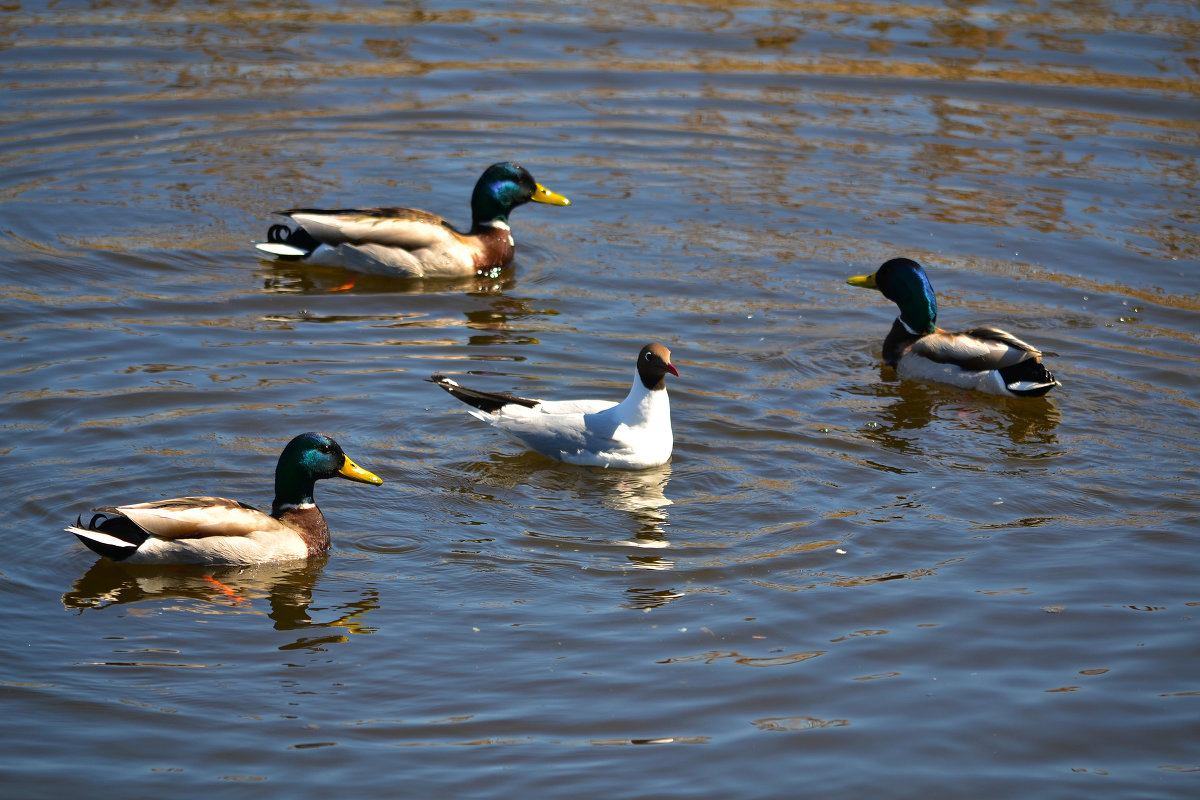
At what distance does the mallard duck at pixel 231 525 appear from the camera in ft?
23.9

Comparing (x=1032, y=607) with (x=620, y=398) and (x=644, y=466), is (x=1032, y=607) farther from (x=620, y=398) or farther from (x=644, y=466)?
(x=620, y=398)

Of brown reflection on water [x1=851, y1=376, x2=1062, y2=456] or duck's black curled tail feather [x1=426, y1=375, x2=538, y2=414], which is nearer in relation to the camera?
duck's black curled tail feather [x1=426, y1=375, x2=538, y2=414]

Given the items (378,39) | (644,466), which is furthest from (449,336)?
(378,39)

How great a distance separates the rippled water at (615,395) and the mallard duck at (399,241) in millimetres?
238

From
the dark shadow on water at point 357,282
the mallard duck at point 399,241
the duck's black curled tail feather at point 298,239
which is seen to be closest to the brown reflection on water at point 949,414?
the dark shadow on water at point 357,282

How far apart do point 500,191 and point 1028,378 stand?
5.25 metres

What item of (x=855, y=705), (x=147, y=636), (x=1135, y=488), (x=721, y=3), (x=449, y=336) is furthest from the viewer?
(x=721, y=3)

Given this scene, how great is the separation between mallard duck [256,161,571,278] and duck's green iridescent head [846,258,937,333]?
11.8 feet

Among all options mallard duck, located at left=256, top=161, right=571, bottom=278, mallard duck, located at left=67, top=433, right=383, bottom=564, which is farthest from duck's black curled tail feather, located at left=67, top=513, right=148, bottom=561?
mallard duck, located at left=256, top=161, right=571, bottom=278

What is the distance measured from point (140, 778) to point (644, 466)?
388 centimetres

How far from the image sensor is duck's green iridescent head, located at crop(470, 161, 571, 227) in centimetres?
1293

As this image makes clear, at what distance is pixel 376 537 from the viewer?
783 cm

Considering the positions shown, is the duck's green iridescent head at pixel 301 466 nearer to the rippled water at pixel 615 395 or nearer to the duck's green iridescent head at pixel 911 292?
the rippled water at pixel 615 395

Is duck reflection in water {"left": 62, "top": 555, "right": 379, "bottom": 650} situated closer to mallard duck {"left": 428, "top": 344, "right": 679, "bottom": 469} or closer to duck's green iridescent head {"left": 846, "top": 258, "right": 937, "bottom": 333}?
mallard duck {"left": 428, "top": 344, "right": 679, "bottom": 469}
